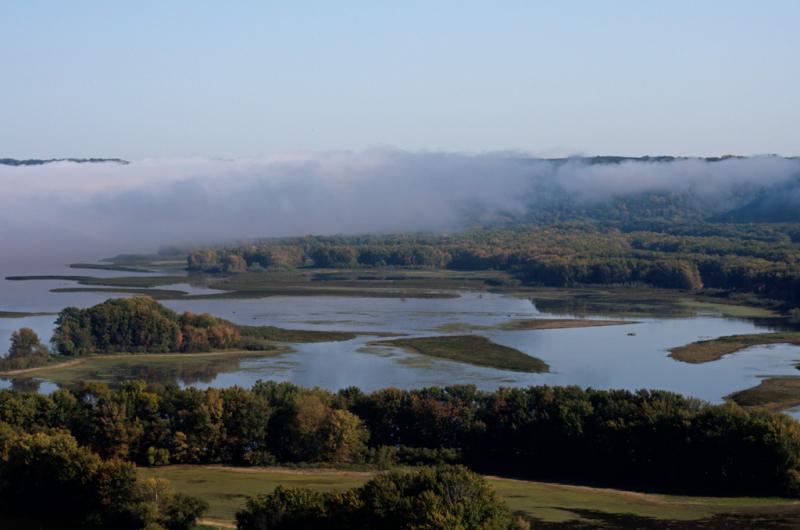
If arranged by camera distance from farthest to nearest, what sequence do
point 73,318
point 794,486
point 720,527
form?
point 73,318 → point 794,486 → point 720,527

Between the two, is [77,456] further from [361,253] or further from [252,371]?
[361,253]

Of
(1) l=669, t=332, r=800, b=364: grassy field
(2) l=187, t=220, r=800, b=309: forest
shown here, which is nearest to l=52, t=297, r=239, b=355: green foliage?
(1) l=669, t=332, r=800, b=364: grassy field

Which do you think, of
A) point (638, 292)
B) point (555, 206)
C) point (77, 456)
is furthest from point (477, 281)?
point (555, 206)

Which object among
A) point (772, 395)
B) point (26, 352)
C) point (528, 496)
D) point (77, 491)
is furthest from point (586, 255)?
point (77, 491)

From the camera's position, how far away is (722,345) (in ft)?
138

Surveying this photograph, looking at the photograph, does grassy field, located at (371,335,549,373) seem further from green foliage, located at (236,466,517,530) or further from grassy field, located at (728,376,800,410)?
green foliage, located at (236,466,517,530)

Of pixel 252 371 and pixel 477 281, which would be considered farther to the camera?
pixel 477 281

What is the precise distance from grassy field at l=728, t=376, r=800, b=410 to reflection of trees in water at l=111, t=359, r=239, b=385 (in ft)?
47.4

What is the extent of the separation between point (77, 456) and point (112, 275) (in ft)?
193

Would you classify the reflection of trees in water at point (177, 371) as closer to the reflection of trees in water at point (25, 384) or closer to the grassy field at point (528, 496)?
the reflection of trees in water at point (25, 384)

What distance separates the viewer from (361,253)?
307 ft

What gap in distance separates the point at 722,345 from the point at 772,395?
10.7 m

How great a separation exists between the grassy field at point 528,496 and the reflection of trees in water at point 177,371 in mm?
10895

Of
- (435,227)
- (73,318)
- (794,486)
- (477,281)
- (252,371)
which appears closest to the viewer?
(794,486)
